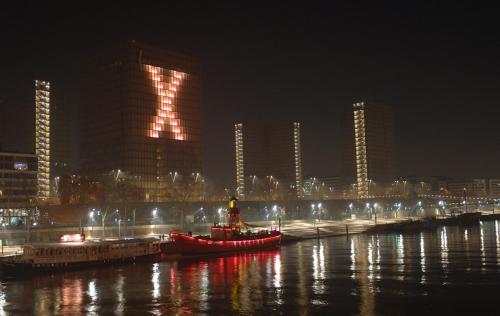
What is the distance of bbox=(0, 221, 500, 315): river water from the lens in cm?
4516

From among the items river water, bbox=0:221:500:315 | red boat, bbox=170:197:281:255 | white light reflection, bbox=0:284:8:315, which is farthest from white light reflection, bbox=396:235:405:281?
white light reflection, bbox=0:284:8:315

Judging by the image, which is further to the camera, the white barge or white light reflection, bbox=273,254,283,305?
the white barge

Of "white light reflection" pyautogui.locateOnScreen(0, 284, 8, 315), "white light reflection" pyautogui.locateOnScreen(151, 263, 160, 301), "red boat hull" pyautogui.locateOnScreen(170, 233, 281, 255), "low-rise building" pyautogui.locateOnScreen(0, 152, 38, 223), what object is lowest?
"white light reflection" pyautogui.locateOnScreen(0, 284, 8, 315)

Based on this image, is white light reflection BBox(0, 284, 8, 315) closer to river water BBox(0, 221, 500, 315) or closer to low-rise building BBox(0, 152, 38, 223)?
river water BBox(0, 221, 500, 315)

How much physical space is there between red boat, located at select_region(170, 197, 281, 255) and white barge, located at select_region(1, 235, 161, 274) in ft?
15.6

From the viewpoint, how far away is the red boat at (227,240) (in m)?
89.9

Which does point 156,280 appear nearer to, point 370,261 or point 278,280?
point 278,280

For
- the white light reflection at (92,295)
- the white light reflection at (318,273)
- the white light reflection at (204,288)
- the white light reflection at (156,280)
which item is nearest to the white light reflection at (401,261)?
the white light reflection at (318,273)

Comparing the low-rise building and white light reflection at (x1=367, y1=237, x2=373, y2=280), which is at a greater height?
the low-rise building

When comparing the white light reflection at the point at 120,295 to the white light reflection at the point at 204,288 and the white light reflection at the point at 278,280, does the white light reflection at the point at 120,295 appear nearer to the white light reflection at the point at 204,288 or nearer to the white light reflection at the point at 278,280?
the white light reflection at the point at 204,288

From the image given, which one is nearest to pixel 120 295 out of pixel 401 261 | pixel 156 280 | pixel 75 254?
pixel 156 280

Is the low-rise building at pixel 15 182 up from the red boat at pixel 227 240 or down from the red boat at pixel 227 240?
up

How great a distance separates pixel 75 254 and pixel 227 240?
3038 centimetres

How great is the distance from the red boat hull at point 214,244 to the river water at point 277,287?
5.77 meters
